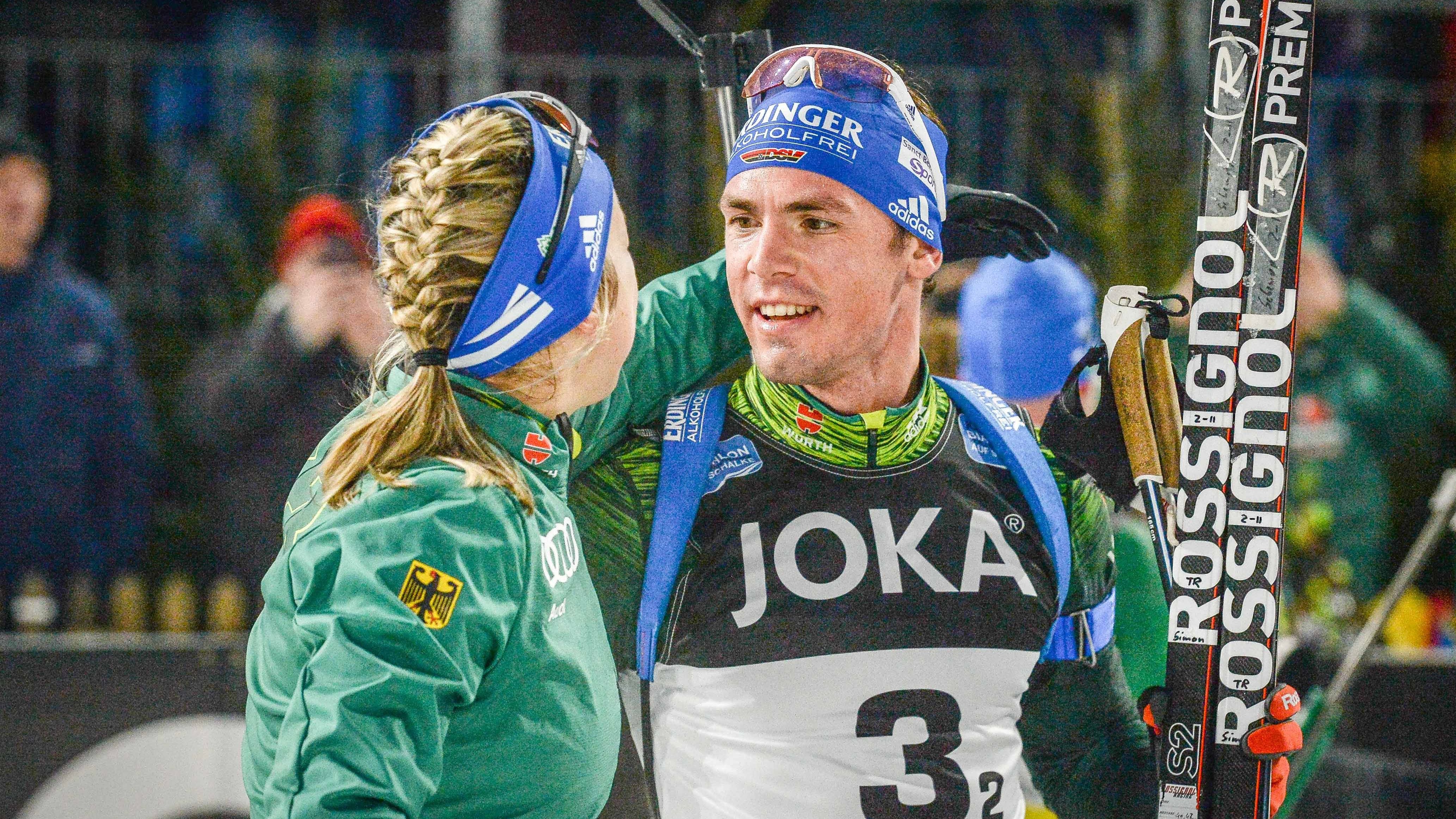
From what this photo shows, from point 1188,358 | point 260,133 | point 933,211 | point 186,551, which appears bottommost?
point 186,551

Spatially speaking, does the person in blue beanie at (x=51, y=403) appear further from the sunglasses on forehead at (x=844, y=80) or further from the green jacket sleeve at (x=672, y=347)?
the sunglasses on forehead at (x=844, y=80)

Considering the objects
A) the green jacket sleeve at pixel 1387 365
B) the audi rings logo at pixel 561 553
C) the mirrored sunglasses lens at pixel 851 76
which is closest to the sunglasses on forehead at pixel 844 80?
the mirrored sunglasses lens at pixel 851 76

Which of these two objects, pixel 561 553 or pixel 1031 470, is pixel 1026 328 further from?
pixel 561 553

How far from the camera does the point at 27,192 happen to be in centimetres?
468

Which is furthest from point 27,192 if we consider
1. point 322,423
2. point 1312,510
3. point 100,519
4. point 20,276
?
point 1312,510

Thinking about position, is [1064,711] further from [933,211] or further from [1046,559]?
[933,211]

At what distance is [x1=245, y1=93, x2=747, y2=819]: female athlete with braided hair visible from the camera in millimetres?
1569

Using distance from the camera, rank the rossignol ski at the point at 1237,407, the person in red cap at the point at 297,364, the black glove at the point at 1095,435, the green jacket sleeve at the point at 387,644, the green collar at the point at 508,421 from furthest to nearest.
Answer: the person in red cap at the point at 297,364 → the black glove at the point at 1095,435 → the rossignol ski at the point at 1237,407 → the green collar at the point at 508,421 → the green jacket sleeve at the point at 387,644

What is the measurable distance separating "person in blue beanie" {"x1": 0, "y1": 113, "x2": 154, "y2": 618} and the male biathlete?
9.69 feet

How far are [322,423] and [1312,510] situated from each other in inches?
133

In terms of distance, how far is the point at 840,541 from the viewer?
7.33ft

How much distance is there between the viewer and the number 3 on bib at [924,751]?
2160mm

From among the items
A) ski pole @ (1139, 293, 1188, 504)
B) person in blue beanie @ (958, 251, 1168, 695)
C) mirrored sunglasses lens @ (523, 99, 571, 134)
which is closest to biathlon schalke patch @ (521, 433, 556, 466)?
mirrored sunglasses lens @ (523, 99, 571, 134)

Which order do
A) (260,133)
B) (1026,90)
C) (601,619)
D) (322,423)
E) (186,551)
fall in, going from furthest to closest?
(1026,90) < (260,133) < (186,551) < (322,423) < (601,619)
